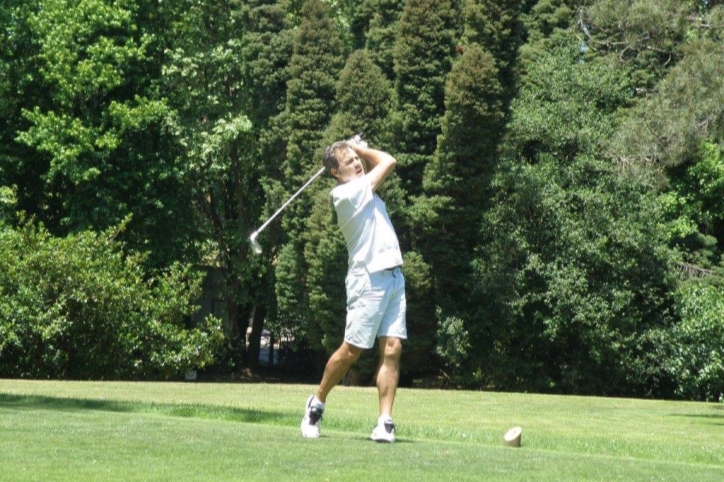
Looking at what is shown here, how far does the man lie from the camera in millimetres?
9000

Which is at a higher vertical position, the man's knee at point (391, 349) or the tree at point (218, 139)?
the tree at point (218, 139)

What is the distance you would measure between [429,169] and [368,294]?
983 inches

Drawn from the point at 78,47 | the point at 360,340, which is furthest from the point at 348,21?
the point at 360,340

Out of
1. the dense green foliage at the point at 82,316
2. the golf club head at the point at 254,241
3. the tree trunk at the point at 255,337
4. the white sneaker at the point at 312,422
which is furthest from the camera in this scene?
the tree trunk at the point at 255,337

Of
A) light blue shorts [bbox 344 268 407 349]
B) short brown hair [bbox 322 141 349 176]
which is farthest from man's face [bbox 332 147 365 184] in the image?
light blue shorts [bbox 344 268 407 349]

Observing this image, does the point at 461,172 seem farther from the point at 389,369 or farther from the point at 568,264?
the point at 389,369

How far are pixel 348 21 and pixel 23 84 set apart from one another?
11.9m

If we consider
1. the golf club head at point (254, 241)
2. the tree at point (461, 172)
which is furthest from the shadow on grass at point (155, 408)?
the tree at point (461, 172)

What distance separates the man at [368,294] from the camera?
9000 mm

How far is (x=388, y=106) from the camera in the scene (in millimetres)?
35938

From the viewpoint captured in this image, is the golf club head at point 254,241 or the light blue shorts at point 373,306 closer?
the light blue shorts at point 373,306

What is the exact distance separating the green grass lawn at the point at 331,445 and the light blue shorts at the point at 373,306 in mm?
824

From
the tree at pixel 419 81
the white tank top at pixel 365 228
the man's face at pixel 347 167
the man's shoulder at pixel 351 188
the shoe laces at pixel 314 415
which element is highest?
the tree at pixel 419 81

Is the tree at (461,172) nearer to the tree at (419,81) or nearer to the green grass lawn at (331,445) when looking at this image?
the tree at (419,81)
